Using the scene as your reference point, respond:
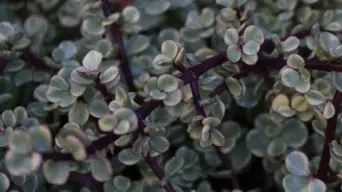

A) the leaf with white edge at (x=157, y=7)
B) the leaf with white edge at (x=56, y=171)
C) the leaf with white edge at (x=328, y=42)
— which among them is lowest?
the leaf with white edge at (x=157, y=7)

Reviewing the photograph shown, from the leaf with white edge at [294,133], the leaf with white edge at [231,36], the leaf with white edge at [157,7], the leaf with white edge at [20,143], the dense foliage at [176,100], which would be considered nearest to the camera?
the leaf with white edge at [20,143]

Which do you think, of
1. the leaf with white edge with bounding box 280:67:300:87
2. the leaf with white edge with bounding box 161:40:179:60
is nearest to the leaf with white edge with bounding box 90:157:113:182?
the leaf with white edge with bounding box 161:40:179:60

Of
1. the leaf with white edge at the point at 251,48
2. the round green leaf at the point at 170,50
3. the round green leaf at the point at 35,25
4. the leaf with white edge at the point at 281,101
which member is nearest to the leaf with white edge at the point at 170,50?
the round green leaf at the point at 170,50

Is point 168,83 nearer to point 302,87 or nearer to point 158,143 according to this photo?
point 158,143

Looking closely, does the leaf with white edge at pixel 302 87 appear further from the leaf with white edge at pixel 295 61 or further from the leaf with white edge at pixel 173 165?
the leaf with white edge at pixel 173 165

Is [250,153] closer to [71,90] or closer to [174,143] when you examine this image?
[174,143]

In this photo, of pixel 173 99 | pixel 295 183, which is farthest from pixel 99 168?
pixel 295 183
